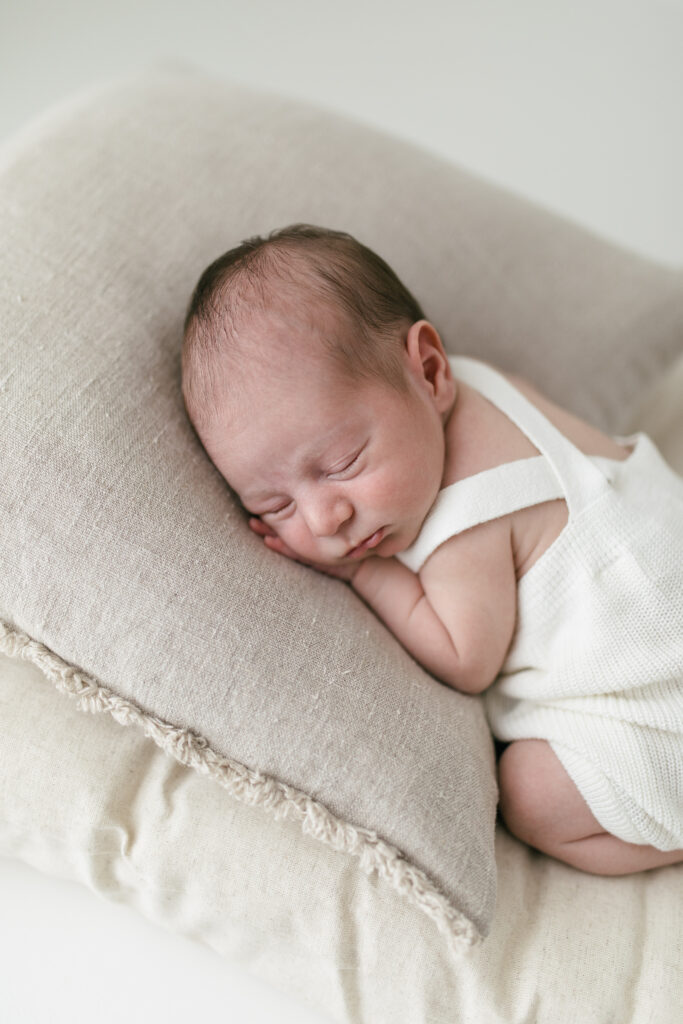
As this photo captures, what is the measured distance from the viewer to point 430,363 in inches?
48.1

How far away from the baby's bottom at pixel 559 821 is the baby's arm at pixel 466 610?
126mm

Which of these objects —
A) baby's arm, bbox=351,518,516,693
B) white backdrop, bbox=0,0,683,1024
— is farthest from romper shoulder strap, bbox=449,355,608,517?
white backdrop, bbox=0,0,683,1024

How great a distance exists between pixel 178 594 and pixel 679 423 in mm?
1134

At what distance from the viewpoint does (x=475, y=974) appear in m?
1.02

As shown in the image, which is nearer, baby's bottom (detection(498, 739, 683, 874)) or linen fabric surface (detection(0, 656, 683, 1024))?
linen fabric surface (detection(0, 656, 683, 1024))

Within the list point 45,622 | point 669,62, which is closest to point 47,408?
point 45,622

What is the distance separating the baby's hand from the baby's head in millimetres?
11

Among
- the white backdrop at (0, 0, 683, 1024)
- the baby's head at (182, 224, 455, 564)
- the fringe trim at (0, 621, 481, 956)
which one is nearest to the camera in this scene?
the fringe trim at (0, 621, 481, 956)

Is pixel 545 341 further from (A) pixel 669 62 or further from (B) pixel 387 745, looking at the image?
(A) pixel 669 62

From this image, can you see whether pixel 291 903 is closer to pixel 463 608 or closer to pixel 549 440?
pixel 463 608

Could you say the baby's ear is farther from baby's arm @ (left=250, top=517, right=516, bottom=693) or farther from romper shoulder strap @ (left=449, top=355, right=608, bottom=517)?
baby's arm @ (left=250, top=517, right=516, bottom=693)

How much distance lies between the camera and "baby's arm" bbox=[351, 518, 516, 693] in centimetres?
114

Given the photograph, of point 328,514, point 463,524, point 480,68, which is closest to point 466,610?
point 463,524

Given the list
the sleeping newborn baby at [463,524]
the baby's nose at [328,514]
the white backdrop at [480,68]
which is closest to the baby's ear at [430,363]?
the sleeping newborn baby at [463,524]
